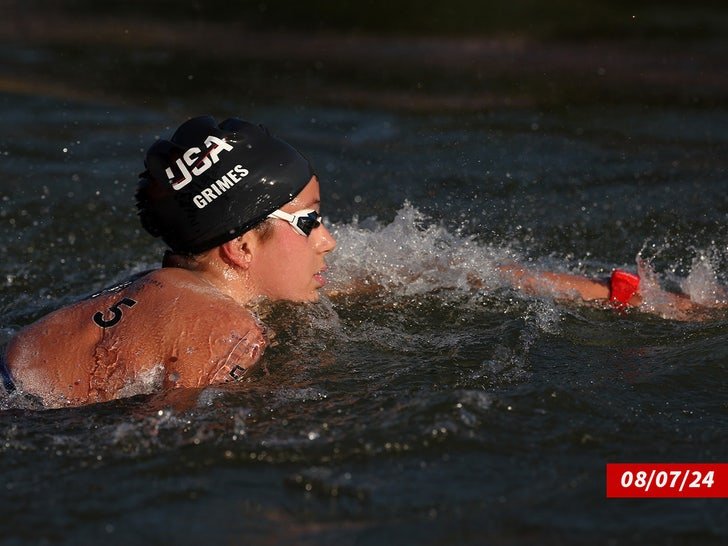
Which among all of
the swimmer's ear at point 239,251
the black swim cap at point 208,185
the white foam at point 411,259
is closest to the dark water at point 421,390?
the white foam at point 411,259

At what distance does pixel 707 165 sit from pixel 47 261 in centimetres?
528

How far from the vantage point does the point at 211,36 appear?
45.2 ft

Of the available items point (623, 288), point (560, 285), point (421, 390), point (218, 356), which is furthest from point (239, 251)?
point (623, 288)

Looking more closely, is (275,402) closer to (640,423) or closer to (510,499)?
(510,499)

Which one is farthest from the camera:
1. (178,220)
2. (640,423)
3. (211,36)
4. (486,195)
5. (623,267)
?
(211,36)

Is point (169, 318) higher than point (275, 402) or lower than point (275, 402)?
higher

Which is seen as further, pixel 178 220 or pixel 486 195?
pixel 486 195

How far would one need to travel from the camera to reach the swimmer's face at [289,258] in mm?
5391

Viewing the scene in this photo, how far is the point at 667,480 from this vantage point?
4367mm

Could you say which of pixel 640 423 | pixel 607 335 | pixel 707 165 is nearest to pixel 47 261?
pixel 607 335

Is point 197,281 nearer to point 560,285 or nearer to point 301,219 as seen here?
point 301,219

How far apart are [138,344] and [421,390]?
126 cm

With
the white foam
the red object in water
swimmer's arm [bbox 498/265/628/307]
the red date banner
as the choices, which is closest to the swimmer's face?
the white foam

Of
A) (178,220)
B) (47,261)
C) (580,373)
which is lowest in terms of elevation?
(47,261)
